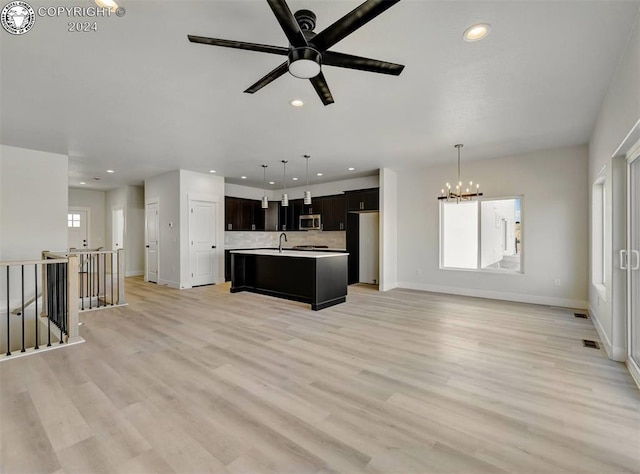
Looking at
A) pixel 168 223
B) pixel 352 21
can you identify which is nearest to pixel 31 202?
pixel 168 223

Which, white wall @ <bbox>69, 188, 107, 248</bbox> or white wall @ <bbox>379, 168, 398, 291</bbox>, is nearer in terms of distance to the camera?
white wall @ <bbox>379, 168, 398, 291</bbox>

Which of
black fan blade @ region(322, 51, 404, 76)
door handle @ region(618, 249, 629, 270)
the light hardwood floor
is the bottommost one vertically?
the light hardwood floor

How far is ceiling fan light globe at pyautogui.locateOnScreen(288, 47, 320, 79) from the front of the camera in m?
1.86

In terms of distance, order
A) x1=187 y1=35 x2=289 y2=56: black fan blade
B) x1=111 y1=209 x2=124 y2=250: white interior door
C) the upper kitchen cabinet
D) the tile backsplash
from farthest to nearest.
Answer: x1=111 y1=209 x2=124 y2=250: white interior door < the tile backsplash < the upper kitchen cabinet < x1=187 y1=35 x2=289 y2=56: black fan blade

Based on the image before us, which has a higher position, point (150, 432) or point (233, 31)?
point (233, 31)

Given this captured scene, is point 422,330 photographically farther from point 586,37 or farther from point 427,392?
point 586,37

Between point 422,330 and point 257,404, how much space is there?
249cm

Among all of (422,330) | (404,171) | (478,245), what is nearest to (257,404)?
(422,330)

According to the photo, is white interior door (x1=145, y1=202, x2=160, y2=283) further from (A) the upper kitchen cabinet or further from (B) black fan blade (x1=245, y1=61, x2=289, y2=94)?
(B) black fan blade (x1=245, y1=61, x2=289, y2=94)

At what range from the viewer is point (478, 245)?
6094mm

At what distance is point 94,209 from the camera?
993 cm

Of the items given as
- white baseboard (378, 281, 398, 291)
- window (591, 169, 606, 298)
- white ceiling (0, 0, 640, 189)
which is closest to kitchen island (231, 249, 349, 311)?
white baseboard (378, 281, 398, 291)

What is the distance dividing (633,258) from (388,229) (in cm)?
436

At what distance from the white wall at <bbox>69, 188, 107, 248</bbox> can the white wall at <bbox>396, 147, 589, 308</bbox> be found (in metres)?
10.5
